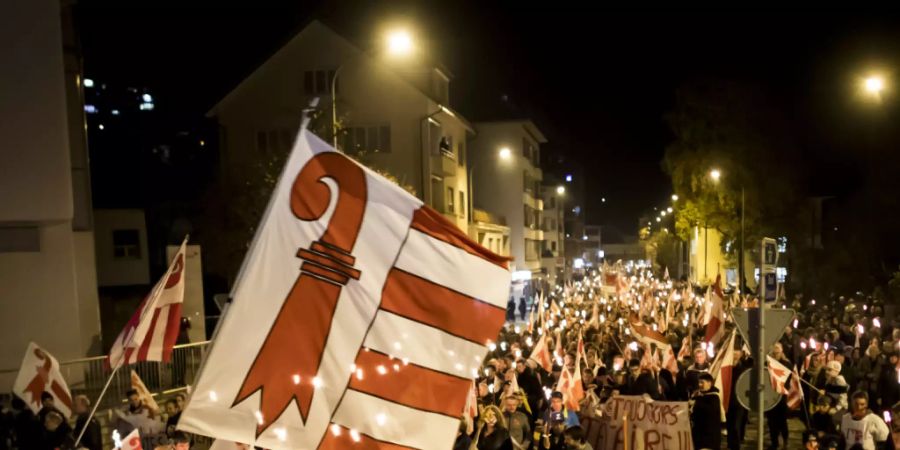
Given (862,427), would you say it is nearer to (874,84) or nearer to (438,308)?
(438,308)

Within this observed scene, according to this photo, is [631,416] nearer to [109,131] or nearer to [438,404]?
[438,404]

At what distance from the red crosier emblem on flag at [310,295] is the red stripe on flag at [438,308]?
26cm

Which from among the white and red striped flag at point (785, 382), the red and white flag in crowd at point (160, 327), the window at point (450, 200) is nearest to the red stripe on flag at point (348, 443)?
the red and white flag in crowd at point (160, 327)

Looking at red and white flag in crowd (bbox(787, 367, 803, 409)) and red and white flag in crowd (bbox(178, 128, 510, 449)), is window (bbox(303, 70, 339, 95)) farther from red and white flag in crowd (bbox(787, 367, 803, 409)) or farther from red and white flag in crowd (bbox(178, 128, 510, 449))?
red and white flag in crowd (bbox(178, 128, 510, 449))

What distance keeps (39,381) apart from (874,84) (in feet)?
47.1

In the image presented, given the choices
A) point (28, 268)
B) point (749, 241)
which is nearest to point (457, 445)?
point (28, 268)

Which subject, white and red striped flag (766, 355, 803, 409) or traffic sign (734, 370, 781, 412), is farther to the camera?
white and red striped flag (766, 355, 803, 409)

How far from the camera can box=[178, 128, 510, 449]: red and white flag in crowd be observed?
3.97m

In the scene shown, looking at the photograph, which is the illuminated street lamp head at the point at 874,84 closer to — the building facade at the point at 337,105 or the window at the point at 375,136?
the building facade at the point at 337,105

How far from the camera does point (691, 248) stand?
213 ft

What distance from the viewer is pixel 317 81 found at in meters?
30.1

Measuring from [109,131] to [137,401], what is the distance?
37.9 m

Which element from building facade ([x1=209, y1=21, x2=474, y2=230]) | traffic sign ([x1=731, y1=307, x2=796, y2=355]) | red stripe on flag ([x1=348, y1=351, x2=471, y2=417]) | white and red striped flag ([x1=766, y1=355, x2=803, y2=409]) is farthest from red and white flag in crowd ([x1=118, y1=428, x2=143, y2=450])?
building facade ([x1=209, y1=21, x2=474, y2=230])

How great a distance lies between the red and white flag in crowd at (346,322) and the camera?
156 inches
